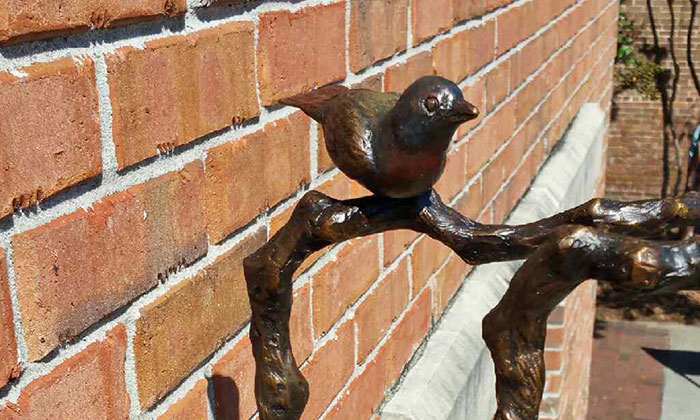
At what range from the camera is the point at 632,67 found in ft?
31.5

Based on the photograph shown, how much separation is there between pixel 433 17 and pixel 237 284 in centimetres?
94

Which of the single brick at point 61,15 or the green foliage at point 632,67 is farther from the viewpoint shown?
the green foliage at point 632,67

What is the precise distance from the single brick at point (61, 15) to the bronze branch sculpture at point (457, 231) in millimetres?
169

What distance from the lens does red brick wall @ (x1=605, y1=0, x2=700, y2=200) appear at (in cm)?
961

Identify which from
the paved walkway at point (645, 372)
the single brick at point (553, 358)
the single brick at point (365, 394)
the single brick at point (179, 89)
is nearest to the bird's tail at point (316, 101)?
the single brick at point (179, 89)

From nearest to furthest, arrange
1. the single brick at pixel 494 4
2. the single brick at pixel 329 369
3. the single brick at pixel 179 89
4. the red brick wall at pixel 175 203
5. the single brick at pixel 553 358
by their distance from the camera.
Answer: the red brick wall at pixel 175 203
the single brick at pixel 179 89
the single brick at pixel 329 369
the single brick at pixel 494 4
the single brick at pixel 553 358

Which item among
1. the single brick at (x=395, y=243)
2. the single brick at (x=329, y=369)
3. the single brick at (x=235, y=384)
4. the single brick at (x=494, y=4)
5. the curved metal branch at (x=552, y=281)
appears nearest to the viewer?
the curved metal branch at (x=552, y=281)

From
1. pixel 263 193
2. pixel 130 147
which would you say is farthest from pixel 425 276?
pixel 130 147

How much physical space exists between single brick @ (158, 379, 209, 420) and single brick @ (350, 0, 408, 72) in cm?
62

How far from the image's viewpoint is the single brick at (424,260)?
189cm

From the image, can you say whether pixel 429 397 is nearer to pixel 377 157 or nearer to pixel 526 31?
pixel 377 157

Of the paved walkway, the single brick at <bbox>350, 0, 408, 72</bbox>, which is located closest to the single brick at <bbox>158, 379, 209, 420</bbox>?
the single brick at <bbox>350, 0, 408, 72</bbox>

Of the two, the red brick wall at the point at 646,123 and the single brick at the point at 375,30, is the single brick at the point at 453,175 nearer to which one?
the single brick at the point at 375,30

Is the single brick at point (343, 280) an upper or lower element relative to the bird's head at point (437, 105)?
lower
